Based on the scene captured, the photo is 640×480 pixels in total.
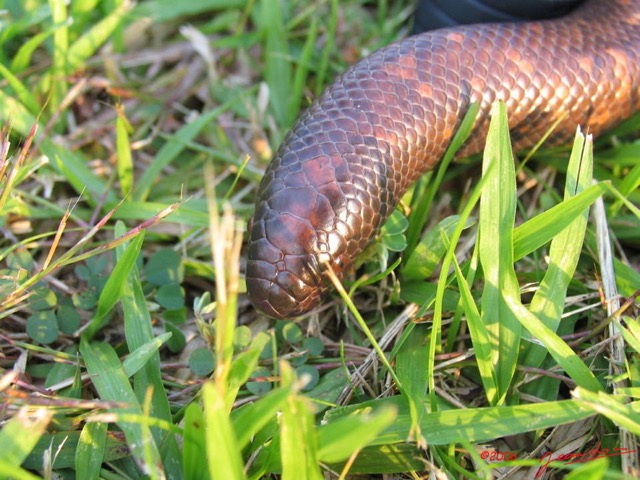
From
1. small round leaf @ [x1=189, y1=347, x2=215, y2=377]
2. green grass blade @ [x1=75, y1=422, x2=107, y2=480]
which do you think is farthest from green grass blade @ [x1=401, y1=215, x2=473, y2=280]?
green grass blade @ [x1=75, y1=422, x2=107, y2=480]

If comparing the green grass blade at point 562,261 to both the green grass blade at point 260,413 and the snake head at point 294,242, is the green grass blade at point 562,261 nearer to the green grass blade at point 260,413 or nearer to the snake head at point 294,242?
the snake head at point 294,242

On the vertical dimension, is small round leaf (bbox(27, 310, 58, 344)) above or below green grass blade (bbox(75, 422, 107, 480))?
above

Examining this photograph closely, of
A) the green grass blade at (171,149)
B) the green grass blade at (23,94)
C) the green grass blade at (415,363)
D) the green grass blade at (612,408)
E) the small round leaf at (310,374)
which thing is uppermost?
the green grass blade at (23,94)

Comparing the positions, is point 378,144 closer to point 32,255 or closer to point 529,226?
point 529,226

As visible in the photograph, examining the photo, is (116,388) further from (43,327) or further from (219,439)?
(219,439)

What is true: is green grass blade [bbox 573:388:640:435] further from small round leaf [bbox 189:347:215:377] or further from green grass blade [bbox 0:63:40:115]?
green grass blade [bbox 0:63:40:115]

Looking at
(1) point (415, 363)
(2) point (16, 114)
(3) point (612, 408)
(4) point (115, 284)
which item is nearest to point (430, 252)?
(1) point (415, 363)

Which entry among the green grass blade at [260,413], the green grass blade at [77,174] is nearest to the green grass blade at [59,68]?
the green grass blade at [77,174]
